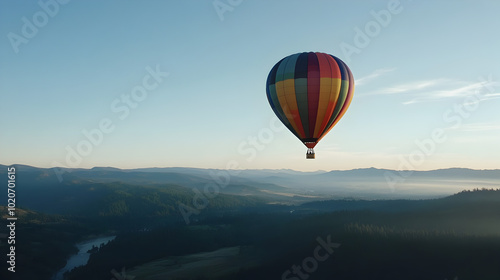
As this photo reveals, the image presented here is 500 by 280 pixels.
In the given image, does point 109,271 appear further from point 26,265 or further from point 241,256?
point 241,256

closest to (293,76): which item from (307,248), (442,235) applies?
(307,248)

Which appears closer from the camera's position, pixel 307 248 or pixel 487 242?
pixel 487 242

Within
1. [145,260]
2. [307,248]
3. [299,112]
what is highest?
[299,112]

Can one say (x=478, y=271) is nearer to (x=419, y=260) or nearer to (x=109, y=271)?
(x=419, y=260)

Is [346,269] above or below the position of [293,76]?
below

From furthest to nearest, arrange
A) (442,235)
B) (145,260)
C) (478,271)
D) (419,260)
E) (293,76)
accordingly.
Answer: (145,260) < (442,235) < (419,260) < (478,271) < (293,76)

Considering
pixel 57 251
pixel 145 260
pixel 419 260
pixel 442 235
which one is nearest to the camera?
pixel 419 260

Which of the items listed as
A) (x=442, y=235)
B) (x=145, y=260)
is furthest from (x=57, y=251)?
(x=442, y=235)
